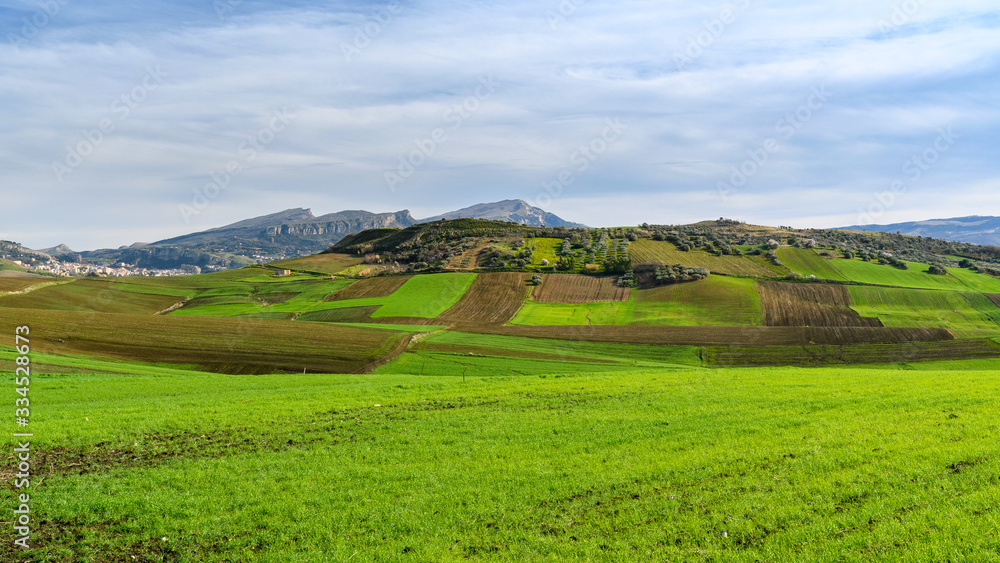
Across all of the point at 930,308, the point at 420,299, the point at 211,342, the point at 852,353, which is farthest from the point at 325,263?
the point at 930,308

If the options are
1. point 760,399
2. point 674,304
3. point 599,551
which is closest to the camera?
point 599,551

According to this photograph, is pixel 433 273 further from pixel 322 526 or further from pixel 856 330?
pixel 322 526

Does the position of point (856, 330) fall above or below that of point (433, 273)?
below

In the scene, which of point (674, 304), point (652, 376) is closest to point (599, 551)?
point (652, 376)

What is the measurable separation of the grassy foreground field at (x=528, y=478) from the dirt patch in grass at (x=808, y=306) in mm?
65119

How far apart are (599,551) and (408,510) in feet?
17.0

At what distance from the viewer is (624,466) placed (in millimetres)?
16406

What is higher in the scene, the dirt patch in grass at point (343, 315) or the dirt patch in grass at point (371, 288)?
the dirt patch in grass at point (371, 288)

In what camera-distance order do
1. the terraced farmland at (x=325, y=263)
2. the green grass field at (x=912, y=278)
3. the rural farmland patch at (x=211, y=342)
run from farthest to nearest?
the terraced farmland at (x=325, y=263) < the green grass field at (x=912, y=278) < the rural farmland patch at (x=211, y=342)

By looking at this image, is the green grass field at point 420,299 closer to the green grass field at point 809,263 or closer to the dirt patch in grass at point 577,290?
the dirt patch in grass at point 577,290

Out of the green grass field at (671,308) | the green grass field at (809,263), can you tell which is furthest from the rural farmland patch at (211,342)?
the green grass field at (809,263)

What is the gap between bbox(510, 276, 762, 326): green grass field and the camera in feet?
288

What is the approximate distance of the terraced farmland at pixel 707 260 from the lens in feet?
393

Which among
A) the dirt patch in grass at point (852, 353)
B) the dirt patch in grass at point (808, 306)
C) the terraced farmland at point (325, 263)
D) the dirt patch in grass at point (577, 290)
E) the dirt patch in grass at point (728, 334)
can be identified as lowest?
the dirt patch in grass at point (852, 353)
